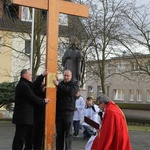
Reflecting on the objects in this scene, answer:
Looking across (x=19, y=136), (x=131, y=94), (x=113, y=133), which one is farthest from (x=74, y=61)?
(x=131, y=94)

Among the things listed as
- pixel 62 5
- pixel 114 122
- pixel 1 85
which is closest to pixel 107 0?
pixel 1 85

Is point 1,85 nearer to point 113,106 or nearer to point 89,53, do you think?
point 89,53

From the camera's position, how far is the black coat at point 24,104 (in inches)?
347

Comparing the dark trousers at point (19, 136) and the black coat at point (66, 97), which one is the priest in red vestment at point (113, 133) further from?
the dark trousers at point (19, 136)

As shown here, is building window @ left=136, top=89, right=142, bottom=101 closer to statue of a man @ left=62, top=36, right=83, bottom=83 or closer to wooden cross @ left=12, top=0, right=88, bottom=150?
statue of a man @ left=62, top=36, right=83, bottom=83

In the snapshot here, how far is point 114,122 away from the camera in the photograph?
302 inches

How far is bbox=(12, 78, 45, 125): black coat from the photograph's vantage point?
8.80 metres

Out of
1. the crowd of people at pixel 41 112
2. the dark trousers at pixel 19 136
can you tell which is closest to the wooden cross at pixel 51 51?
the crowd of people at pixel 41 112

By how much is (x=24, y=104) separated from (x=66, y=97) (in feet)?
3.08

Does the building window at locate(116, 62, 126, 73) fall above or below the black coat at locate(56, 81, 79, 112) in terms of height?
above

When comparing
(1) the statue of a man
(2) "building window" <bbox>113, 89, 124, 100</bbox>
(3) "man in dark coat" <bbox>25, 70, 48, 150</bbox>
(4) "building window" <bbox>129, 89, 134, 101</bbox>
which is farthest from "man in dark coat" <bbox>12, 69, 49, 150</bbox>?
(2) "building window" <bbox>113, 89, 124, 100</bbox>

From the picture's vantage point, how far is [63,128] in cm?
886

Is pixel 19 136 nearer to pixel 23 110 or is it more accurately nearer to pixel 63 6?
pixel 23 110

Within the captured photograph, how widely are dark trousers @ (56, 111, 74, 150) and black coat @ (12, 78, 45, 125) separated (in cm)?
61
